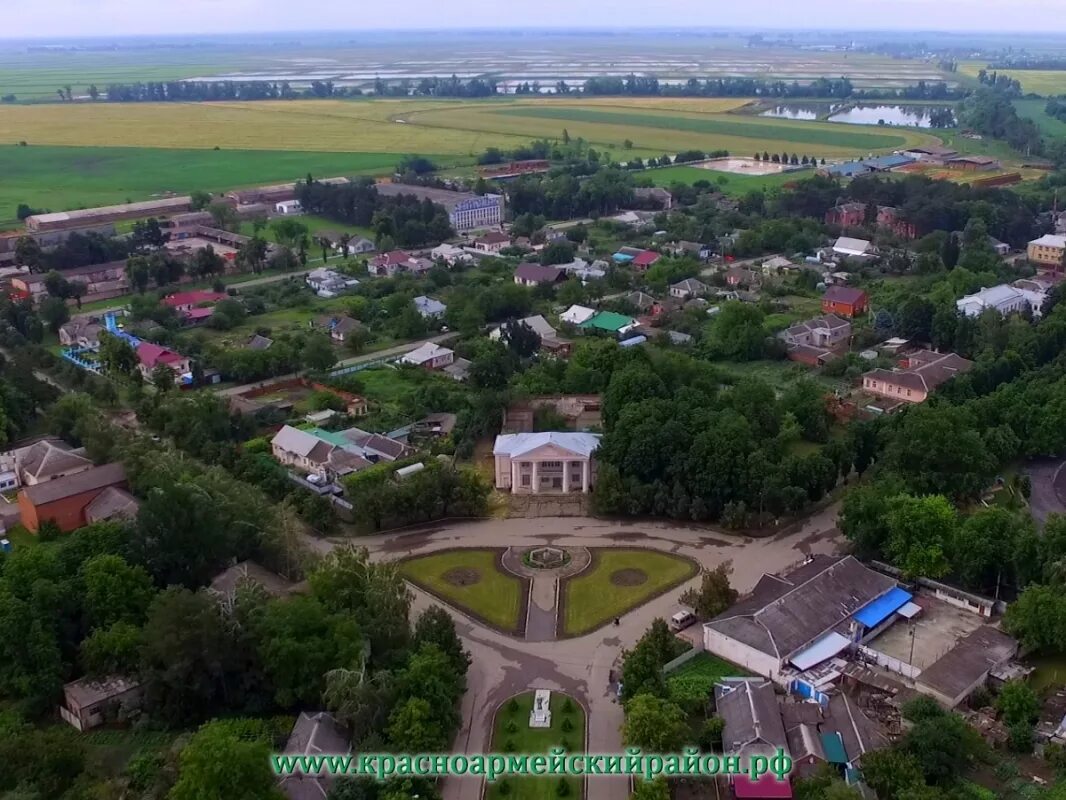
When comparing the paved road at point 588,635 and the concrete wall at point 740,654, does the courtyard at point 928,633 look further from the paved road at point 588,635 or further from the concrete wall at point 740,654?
the paved road at point 588,635

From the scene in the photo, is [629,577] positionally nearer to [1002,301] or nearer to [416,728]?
[416,728]

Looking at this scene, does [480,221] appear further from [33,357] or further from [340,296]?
[33,357]

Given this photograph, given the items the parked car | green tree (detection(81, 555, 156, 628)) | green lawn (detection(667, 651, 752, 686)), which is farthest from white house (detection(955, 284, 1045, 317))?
green tree (detection(81, 555, 156, 628))

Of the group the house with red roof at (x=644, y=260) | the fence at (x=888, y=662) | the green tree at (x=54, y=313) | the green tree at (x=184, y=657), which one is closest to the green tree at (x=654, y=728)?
the fence at (x=888, y=662)

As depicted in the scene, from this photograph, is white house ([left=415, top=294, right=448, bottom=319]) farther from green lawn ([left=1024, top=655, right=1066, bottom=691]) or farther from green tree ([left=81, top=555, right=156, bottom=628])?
green lawn ([left=1024, top=655, right=1066, bottom=691])

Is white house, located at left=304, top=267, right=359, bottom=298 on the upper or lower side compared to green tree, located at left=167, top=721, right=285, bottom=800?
lower

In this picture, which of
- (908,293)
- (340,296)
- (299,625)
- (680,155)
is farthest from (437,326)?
(680,155)

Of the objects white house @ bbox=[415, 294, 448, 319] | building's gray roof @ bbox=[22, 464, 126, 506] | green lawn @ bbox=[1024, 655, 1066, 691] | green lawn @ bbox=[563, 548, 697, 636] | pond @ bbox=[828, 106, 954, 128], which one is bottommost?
green lawn @ bbox=[563, 548, 697, 636]
